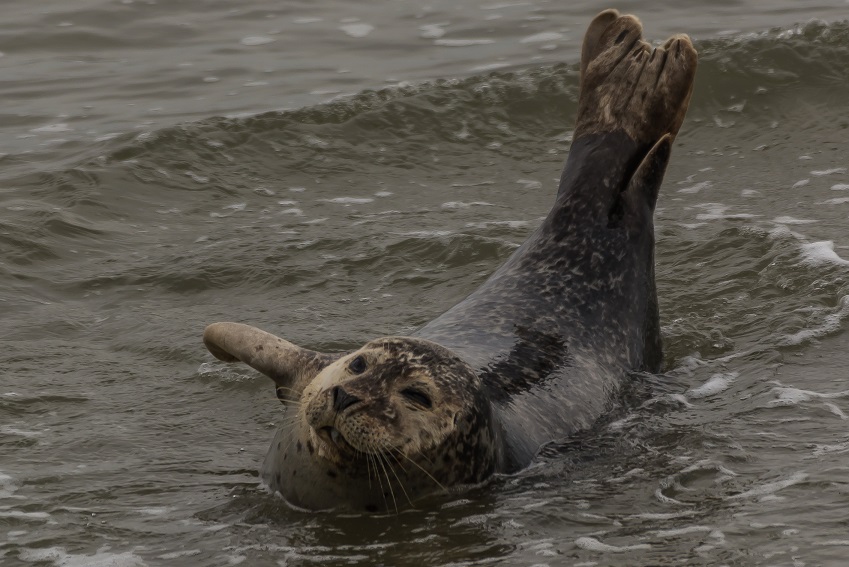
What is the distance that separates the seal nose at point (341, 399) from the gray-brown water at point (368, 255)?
518mm

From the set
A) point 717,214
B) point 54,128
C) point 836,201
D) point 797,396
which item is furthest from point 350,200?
point 797,396

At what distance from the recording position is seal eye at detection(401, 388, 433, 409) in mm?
5098

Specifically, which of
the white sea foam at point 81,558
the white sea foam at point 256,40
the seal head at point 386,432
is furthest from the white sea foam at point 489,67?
the white sea foam at point 81,558

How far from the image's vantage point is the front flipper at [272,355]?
5.60 meters

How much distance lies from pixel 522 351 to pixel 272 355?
104 cm

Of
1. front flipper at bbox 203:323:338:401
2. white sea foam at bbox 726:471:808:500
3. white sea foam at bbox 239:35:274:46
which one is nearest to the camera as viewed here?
white sea foam at bbox 726:471:808:500

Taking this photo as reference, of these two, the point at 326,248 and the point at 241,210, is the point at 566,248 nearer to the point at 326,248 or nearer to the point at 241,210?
the point at 326,248

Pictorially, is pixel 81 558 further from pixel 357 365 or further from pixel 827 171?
pixel 827 171

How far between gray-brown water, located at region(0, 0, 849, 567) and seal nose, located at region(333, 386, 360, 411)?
0.52 meters

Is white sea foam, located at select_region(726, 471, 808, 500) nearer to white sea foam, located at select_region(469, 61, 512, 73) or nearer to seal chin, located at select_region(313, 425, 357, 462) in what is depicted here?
seal chin, located at select_region(313, 425, 357, 462)

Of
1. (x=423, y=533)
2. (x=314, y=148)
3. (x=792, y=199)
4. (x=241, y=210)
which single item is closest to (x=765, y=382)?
(x=423, y=533)

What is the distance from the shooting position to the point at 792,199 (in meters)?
9.13

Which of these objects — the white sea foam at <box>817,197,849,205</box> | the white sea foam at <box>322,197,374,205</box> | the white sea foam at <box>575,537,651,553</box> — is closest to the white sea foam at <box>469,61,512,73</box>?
the white sea foam at <box>322,197,374,205</box>

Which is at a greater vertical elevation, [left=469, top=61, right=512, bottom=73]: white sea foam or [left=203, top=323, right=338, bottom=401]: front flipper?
[left=469, top=61, right=512, bottom=73]: white sea foam
